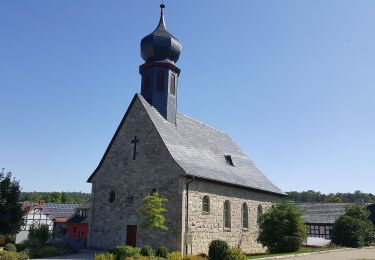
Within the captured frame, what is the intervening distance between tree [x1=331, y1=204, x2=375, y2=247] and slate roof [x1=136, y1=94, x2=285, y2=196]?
18.9 feet

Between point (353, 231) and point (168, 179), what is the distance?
18.5m

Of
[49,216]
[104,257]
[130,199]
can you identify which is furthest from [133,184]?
[49,216]

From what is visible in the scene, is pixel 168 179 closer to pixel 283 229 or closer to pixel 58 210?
pixel 283 229

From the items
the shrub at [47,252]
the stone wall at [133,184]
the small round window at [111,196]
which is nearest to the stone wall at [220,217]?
the stone wall at [133,184]

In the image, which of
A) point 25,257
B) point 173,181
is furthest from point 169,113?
point 25,257

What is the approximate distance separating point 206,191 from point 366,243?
18.0m

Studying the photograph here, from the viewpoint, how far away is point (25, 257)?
925 inches

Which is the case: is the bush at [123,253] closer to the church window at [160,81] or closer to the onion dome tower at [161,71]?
the onion dome tower at [161,71]

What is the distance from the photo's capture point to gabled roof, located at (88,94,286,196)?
84.5 feet

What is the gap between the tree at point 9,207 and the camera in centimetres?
2602

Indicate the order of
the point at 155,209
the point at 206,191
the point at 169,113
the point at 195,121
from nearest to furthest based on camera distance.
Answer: the point at 155,209
the point at 206,191
the point at 169,113
the point at 195,121

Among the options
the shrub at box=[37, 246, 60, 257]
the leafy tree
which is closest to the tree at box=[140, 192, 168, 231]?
the leafy tree

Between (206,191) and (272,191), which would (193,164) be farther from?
(272,191)

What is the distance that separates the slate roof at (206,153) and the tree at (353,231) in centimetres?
578
